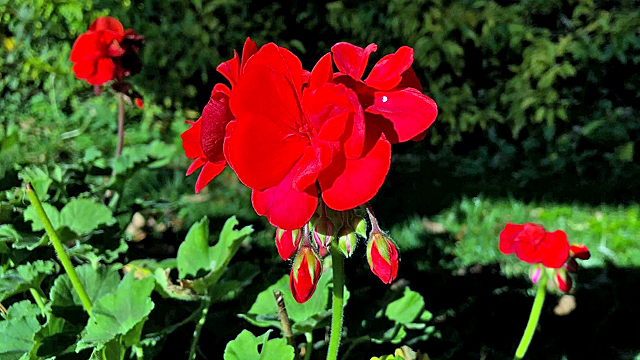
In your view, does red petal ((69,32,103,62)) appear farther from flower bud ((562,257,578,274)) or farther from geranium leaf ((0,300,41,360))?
flower bud ((562,257,578,274))

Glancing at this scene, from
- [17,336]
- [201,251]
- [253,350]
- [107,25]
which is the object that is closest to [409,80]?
[253,350]

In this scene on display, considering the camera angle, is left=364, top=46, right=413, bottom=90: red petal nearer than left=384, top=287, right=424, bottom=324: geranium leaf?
→ Yes

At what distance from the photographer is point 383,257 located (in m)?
0.97

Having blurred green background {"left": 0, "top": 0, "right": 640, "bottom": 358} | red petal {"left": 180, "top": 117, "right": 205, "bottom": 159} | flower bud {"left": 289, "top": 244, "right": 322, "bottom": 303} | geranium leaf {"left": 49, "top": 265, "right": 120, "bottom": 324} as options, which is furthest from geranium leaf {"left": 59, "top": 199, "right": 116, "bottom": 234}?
blurred green background {"left": 0, "top": 0, "right": 640, "bottom": 358}

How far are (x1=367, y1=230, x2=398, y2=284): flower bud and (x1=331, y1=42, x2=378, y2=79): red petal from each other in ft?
0.81

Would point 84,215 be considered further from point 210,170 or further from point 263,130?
point 263,130

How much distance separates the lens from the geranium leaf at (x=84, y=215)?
163cm

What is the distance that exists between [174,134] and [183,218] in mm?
1266

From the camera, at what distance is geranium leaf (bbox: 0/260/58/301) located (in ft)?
4.69

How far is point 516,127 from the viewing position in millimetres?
3807

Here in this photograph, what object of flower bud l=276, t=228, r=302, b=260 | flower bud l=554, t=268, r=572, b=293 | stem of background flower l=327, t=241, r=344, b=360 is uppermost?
flower bud l=276, t=228, r=302, b=260

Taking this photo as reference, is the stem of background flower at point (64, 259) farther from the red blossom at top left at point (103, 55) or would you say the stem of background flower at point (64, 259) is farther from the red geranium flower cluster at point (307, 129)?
the red blossom at top left at point (103, 55)

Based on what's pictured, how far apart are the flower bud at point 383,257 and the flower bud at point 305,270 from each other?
8cm

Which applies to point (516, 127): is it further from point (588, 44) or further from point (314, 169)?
A: point (314, 169)
